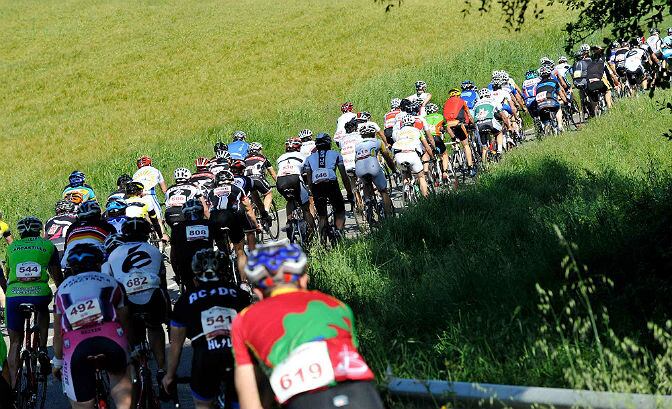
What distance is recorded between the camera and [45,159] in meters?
37.8

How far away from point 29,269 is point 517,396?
671cm

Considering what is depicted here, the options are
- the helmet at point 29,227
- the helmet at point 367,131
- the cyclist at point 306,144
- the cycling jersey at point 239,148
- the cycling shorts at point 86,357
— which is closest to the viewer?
the cycling shorts at point 86,357

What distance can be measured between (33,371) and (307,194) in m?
7.83

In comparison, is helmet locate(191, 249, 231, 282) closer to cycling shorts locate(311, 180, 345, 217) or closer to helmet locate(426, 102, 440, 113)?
cycling shorts locate(311, 180, 345, 217)

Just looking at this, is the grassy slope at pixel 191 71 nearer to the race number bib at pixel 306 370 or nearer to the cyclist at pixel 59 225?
the cyclist at pixel 59 225

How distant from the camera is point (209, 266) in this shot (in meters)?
7.32

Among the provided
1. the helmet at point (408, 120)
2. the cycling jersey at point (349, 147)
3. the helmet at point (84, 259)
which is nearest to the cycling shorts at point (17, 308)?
the helmet at point (84, 259)

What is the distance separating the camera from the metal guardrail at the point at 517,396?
5.10 metres

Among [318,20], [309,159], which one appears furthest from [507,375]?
[318,20]

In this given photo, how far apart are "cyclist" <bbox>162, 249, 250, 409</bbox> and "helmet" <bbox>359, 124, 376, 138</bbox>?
9734 millimetres

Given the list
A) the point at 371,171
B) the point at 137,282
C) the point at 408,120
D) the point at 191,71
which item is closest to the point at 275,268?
the point at 137,282

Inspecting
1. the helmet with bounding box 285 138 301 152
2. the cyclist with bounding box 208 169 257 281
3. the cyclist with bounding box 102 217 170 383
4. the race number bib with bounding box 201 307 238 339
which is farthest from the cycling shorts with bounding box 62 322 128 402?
the helmet with bounding box 285 138 301 152

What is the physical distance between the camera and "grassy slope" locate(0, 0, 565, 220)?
37.3 meters

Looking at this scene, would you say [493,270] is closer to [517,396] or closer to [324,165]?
[517,396]
